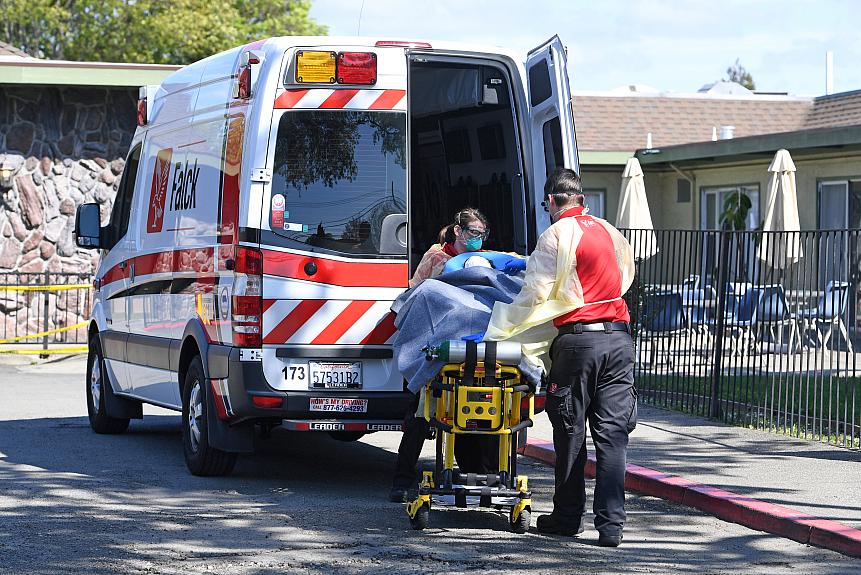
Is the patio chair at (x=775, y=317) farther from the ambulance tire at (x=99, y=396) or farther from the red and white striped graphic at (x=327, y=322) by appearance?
the ambulance tire at (x=99, y=396)

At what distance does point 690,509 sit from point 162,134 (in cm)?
482

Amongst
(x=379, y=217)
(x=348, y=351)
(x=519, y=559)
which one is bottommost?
(x=519, y=559)

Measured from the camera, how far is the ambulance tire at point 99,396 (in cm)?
1184

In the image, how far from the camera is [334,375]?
8.73m

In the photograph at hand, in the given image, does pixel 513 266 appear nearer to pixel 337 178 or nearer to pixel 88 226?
pixel 337 178

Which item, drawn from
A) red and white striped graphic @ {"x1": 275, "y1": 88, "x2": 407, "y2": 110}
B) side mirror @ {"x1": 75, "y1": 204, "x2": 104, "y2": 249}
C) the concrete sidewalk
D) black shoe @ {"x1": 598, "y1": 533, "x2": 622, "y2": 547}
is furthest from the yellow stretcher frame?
side mirror @ {"x1": 75, "y1": 204, "x2": 104, "y2": 249}

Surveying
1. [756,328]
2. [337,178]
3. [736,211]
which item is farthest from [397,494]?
[736,211]

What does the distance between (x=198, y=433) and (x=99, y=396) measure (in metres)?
2.82

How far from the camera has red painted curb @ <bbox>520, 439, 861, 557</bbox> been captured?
7473mm

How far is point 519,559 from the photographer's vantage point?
704 cm

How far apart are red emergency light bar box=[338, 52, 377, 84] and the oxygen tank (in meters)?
2.05

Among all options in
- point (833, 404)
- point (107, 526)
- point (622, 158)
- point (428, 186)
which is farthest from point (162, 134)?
point (622, 158)

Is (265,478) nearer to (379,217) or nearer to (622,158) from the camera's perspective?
(379,217)

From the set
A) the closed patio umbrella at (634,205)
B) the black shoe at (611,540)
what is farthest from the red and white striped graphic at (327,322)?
the closed patio umbrella at (634,205)
